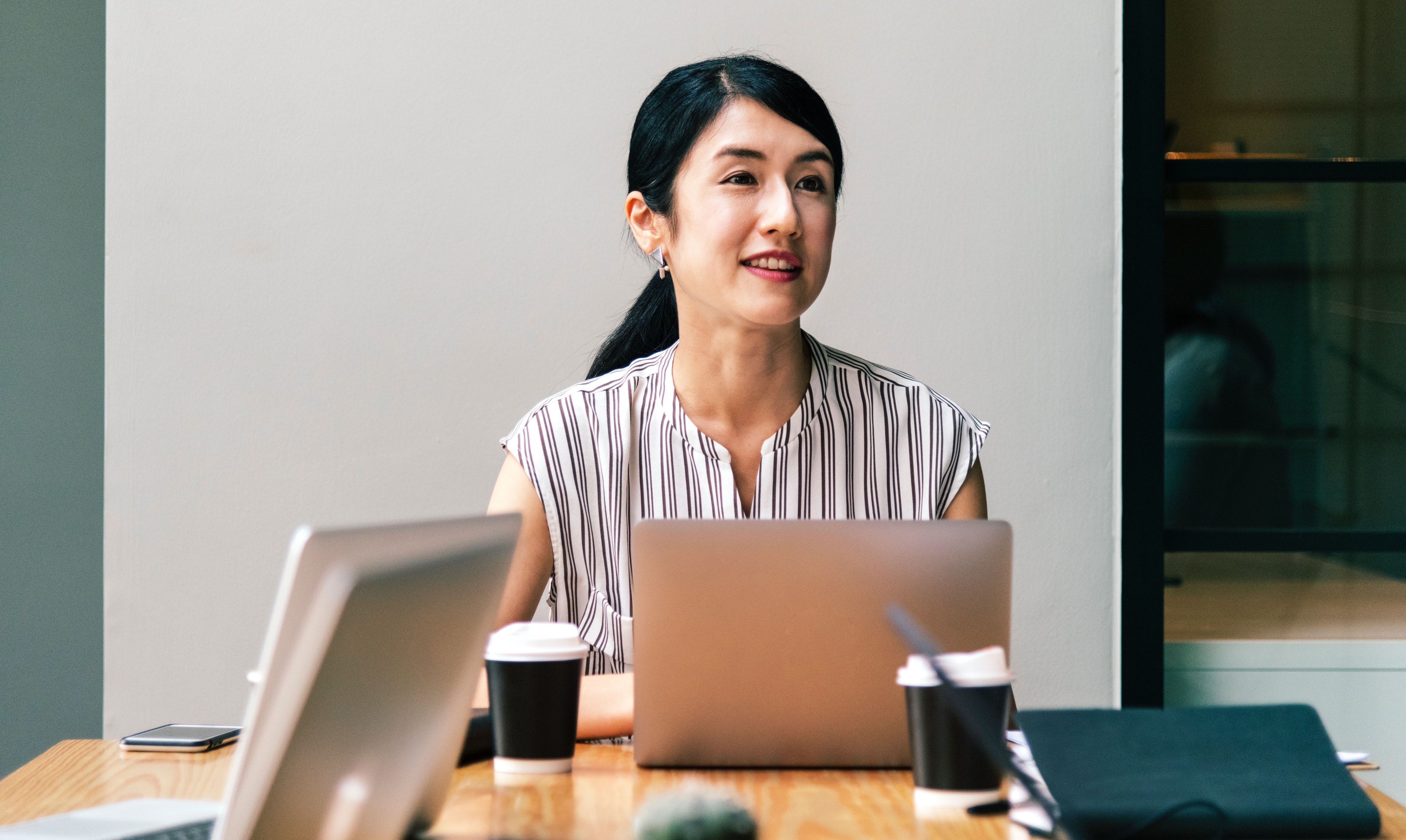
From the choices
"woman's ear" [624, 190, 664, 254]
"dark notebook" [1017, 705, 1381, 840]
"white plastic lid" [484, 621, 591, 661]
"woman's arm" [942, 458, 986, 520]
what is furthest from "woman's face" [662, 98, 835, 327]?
"dark notebook" [1017, 705, 1381, 840]

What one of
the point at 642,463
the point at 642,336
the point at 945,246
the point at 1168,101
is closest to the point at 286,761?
the point at 642,463

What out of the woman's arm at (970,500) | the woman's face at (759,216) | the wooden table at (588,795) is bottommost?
the wooden table at (588,795)

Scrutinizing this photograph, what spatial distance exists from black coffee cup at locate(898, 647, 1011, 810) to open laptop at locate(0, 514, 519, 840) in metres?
0.31

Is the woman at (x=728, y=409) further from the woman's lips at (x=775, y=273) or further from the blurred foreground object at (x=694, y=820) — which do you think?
the blurred foreground object at (x=694, y=820)

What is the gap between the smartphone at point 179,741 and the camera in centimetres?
106

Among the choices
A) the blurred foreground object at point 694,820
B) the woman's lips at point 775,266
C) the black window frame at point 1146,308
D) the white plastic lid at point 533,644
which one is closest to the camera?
the blurred foreground object at point 694,820

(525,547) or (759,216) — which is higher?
(759,216)

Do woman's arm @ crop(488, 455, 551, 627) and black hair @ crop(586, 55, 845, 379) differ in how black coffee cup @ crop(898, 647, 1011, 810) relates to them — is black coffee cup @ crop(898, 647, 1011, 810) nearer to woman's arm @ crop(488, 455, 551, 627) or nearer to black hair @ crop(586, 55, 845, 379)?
woman's arm @ crop(488, 455, 551, 627)

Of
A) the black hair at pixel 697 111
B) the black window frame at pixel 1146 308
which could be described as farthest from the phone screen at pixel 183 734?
the black window frame at pixel 1146 308

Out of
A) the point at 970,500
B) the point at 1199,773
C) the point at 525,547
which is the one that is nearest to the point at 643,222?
the point at 525,547

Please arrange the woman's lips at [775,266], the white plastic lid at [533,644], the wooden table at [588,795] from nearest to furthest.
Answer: the wooden table at [588,795], the white plastic lid at [533,644], the woman's lips at [775,266]

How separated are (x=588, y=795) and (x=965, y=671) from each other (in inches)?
11.9

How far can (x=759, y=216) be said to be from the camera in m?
1.43

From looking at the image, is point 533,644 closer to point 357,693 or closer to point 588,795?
point 588,795
